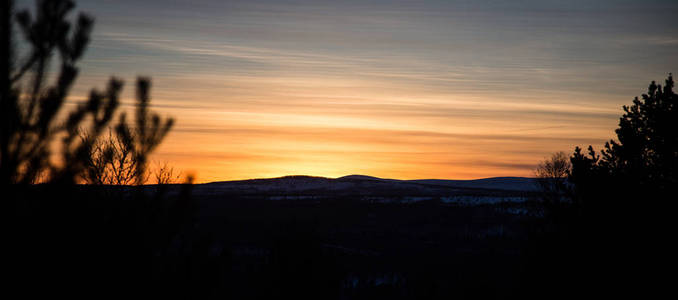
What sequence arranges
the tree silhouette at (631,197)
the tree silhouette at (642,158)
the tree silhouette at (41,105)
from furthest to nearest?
the tree silhouette at (642,158) → the tree silhouette at (631,197) → the tree silhouette at (41,105)

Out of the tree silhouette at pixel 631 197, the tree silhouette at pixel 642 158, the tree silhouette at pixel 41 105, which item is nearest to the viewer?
the tree silhouette at pixel 41 105

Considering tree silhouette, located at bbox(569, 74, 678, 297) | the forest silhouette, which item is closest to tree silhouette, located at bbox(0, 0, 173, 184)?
the forest silhouette

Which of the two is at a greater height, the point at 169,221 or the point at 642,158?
the point at 642,158

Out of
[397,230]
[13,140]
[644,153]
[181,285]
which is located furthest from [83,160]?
[397,230]

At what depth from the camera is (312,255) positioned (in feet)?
52.9

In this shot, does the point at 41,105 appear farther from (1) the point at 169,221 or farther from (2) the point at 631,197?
(2) the point at 631,197

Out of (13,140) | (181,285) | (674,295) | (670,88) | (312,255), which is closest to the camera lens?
(13,140)

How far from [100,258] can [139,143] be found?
2585 mm

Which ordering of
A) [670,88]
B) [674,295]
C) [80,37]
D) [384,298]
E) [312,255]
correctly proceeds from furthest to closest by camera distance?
[384,298], [312,255], [670,88], [674,295], [80,37]

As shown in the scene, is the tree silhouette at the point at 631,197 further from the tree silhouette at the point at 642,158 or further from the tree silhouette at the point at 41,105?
the tree silhouette at the point at 41,105

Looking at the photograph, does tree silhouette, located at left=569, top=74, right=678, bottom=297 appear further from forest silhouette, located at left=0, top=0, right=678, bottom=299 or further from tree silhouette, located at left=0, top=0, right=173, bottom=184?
tree silhouette, located at left=0, top=0, right=173, bottom=184

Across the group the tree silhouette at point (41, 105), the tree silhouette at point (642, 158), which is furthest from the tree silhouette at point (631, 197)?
the tree silhouette at point (41, 105)

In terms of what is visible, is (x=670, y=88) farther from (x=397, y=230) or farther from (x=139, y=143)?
(x=397, y=230)

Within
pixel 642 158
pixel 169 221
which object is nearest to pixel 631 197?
pixel 642 158
